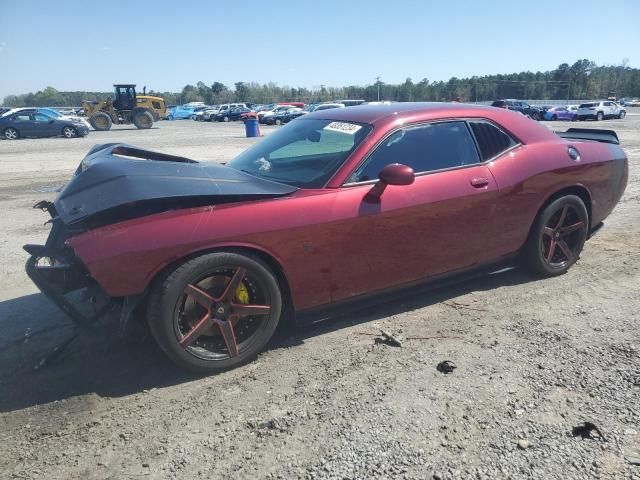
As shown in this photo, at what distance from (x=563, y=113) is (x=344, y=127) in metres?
37.2

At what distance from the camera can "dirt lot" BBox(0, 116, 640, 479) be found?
86.7 inches

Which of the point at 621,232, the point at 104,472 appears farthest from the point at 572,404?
the point at 621,232

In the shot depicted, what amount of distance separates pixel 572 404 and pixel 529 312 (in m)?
1.18

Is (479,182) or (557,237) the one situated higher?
(479,182)

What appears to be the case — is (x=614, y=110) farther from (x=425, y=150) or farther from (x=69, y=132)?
(x=425, y=150)

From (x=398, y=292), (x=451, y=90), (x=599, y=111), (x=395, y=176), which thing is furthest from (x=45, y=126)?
(x=451, y=90)

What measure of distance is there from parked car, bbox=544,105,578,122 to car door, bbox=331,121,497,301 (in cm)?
3642

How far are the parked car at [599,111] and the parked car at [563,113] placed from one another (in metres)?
0.32

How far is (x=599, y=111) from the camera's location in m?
34.9

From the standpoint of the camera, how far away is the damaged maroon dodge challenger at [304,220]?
8.94 ft

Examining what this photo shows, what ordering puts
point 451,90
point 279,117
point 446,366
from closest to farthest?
point 446,366, point 279,117, point 451,90

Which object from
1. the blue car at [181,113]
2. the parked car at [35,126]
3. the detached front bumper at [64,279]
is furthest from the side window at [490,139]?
the blue car at [181,113]

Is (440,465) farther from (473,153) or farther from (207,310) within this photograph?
(473,153)

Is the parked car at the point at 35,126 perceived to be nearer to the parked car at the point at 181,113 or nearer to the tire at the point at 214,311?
the tire at the point at 214,311
